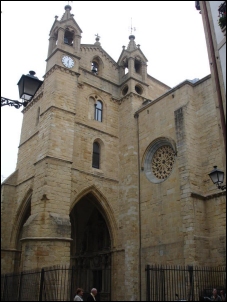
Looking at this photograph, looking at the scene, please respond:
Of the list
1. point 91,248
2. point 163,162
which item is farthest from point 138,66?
point 91,248

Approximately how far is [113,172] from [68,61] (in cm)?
668

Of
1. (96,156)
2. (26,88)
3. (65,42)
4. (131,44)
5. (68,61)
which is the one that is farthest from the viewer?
(131,44)

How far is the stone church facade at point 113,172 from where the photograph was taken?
1372cm

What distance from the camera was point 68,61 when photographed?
18.3 meters

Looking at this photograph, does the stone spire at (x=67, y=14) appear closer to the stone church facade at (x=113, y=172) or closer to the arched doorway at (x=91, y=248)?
the stone church facade at (x=113, y=172)

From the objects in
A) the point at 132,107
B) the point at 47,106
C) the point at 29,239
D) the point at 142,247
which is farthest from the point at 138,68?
the point at 29,239

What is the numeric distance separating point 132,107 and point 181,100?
3.95 metres

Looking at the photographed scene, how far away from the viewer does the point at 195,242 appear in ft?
42.1

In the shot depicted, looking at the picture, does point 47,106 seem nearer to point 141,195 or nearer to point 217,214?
point 141,195

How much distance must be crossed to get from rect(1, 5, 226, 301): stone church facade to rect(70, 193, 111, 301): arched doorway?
0.25 ft

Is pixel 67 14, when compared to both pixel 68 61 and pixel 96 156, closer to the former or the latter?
pixel 68 61

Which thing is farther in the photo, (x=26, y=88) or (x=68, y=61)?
(x=68, y=61)

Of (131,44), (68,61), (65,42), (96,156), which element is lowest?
(96,156)

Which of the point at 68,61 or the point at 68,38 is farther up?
the point at 68,38
